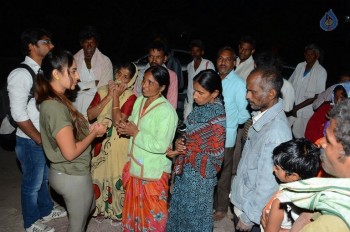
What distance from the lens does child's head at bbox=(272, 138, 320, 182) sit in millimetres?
2229

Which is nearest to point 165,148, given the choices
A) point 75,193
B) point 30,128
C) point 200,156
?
point 200,156

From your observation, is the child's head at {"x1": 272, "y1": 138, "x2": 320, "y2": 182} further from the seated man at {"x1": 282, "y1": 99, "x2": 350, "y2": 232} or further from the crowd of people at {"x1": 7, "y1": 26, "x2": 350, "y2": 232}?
the seated man at {"x1": 282, "y1": 99, "x2": 350, "y2": 232}

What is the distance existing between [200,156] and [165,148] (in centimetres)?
36

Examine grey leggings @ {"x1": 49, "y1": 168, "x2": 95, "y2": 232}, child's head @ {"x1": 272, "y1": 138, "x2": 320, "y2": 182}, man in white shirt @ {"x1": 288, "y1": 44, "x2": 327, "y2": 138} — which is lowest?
grey leggings @ {"x1": 49, "y1": 168, "x2": 95, "y2": 232}

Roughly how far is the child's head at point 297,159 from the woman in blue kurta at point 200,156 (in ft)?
2.95

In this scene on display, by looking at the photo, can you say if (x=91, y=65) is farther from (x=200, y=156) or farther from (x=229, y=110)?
(x=200, y=156)

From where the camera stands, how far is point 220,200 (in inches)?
171

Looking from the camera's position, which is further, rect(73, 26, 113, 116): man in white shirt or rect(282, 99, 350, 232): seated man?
rect(73, 26, 113, 116): man in white shirt

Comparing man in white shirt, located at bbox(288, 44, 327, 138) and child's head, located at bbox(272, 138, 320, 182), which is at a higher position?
man in white shirt, located at bbox(288, 44, 327, 138)

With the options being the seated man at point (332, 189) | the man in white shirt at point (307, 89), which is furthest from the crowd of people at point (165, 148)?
the man in white shirt at point (307, 89)

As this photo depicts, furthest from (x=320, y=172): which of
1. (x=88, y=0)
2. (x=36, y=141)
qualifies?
(x=88, y=0)

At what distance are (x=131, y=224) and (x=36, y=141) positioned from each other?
1309 millimetres

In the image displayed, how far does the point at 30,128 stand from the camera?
3.29 metres

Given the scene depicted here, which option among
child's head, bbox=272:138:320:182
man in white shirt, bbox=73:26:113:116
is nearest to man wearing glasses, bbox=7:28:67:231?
man in white shirt, bbox=73:26:113:116
